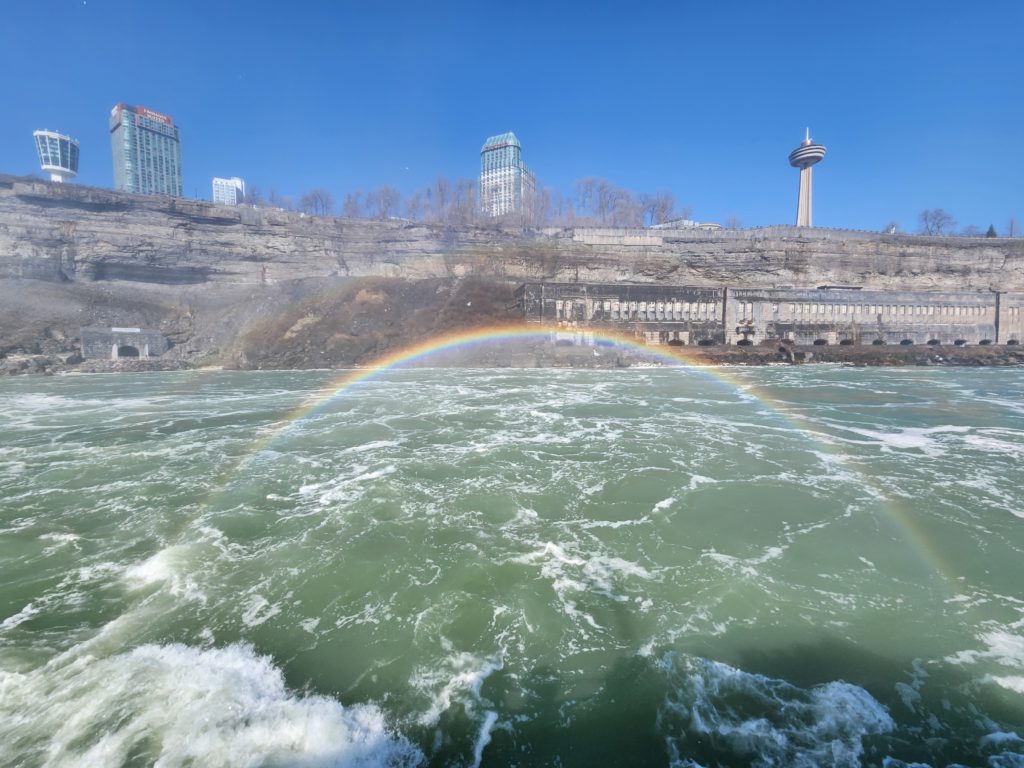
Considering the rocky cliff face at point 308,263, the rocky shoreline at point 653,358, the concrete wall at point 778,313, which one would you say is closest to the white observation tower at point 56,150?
the rocky cliff face at point 308,263

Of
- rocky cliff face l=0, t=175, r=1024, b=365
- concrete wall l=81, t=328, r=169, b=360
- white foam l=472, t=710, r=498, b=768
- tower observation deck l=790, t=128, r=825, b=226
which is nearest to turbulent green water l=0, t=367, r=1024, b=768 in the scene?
white foam l=472, t=710, r=498, b=768

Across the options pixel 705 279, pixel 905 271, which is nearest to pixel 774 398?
pixel 705 279

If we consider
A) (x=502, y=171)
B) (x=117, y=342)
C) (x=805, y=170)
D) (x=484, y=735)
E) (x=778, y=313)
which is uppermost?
(x=502, y=171)

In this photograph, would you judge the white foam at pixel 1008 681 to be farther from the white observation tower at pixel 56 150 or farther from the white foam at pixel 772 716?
the white observation tower at pixel 56 150

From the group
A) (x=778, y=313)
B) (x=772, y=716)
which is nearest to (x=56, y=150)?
(x=778, y=313)

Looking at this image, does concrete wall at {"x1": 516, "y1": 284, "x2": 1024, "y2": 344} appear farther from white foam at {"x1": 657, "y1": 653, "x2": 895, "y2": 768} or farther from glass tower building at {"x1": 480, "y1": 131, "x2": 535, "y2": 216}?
glass tower building at {"x1": 480, "y1": 131, "x2": 535, "y2": 216}

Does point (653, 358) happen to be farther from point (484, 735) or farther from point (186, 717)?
point (186, 717)
